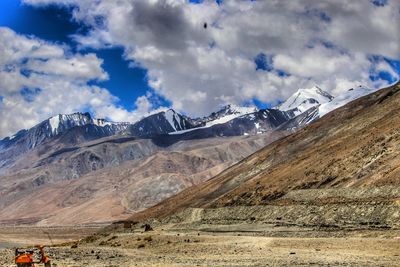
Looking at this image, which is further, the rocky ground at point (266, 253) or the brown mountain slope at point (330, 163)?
the brown mountain slope at point (330, 163)

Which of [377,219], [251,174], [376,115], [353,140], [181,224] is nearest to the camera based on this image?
[377,219]

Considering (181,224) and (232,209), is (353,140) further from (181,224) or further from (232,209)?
(181,224)

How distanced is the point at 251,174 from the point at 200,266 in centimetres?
9930

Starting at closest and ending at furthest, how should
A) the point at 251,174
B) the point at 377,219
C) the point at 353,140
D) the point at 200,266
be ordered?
1. the point at 200,266
2. the point at 377,219
3. the point at 353,140
4. the point at 251,174

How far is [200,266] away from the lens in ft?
108

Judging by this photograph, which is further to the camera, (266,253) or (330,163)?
(330,163)

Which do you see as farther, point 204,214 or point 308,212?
point 204,214

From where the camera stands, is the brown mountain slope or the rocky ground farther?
the brown mountain slope

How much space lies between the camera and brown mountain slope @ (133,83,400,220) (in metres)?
78.2

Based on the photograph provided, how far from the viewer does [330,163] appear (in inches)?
3684

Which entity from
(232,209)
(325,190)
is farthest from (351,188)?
(232,209)

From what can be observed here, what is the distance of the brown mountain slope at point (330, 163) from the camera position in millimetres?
78188

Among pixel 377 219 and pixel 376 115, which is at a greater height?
pixel 376 115

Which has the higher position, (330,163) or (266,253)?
(330,163)
